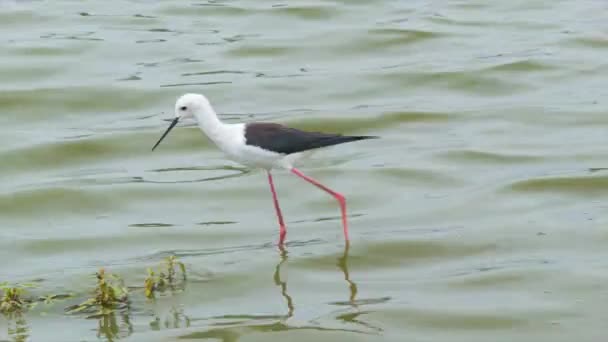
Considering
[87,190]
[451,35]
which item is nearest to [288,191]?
[87,190]

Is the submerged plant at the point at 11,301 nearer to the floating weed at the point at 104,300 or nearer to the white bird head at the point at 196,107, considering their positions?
the floating weed at the point at 104,300

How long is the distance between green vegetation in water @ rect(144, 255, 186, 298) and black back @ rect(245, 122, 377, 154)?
0.96 m

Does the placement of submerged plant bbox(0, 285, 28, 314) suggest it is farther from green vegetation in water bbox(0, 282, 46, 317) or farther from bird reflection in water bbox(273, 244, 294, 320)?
bird reflection in water bbox(273, 244, 294, 320)

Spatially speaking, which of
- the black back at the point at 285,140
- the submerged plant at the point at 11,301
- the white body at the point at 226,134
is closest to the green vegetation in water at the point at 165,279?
the submerged plant at the point at 11,301

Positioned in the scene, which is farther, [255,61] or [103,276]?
[255,61]

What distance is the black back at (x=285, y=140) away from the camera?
28.0ft

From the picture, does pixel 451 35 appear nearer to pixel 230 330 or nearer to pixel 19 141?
pixel 19 141

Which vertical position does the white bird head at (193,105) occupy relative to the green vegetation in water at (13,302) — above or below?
above

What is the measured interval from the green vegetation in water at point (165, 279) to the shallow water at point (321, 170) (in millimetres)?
78

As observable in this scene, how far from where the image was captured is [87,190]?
1046cm

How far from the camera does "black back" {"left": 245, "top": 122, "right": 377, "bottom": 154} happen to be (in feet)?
28.0

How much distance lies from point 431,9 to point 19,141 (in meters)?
7.15

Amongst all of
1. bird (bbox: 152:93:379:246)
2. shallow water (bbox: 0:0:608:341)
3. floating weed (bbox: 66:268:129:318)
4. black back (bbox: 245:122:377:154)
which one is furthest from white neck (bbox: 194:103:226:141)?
floating weed (bbox: 66:268:129:318)

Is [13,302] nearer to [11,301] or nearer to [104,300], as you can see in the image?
[11,301]
